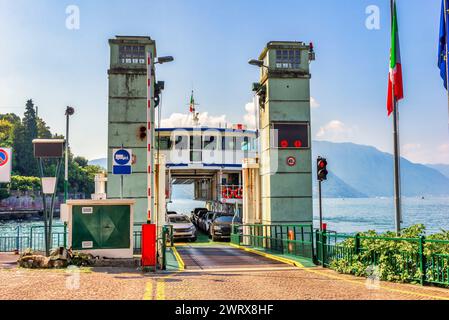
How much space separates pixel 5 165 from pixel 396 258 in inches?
535

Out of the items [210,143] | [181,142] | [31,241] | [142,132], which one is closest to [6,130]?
[181,142]

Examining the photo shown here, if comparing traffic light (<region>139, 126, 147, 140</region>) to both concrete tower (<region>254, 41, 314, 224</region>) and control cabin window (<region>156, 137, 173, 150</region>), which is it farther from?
control cabin window (<region>156, 137, 173, 150</region>)

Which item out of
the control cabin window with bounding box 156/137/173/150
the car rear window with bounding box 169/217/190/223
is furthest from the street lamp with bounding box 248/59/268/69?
the control cabin window with bounding box 156/137/173/150

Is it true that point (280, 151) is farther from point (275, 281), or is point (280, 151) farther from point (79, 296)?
point (79, 296)

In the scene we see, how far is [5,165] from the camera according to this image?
16766mm

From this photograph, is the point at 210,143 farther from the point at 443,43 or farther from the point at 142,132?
the point at 443,43

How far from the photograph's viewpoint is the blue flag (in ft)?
39.7

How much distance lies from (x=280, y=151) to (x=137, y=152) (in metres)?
5.65

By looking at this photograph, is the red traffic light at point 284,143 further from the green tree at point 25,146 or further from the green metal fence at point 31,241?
the green tree at point 25,146

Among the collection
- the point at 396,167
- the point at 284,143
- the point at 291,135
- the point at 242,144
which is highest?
the point at 242,144

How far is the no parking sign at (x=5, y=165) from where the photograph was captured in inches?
650
